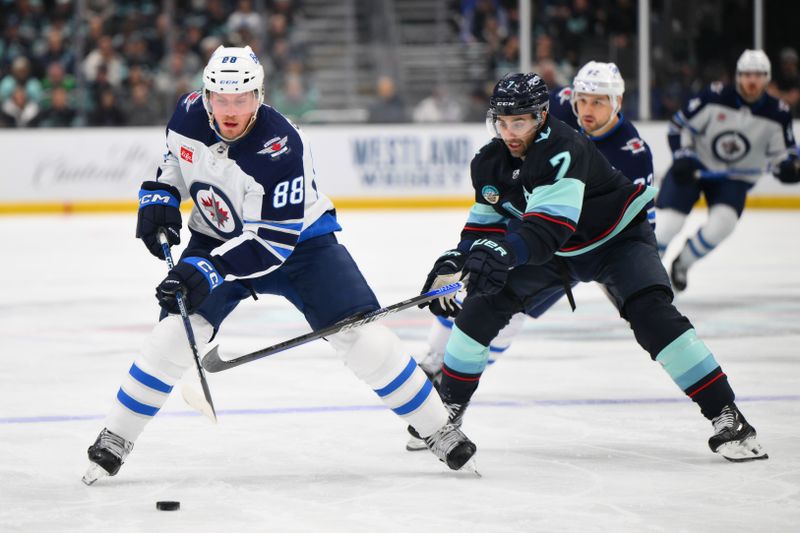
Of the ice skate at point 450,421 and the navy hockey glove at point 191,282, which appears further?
the ice skate at point 450,421

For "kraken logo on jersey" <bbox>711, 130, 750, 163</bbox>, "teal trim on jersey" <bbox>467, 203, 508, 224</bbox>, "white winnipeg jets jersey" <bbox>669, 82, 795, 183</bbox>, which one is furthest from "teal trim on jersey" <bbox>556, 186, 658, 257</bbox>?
"kraken logo on jersey" <bbox>711, 130, 750, 163</bbox>

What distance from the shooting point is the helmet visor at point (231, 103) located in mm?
3096

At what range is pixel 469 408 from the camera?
4082 millimetres

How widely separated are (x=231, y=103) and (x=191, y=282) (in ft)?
1.37

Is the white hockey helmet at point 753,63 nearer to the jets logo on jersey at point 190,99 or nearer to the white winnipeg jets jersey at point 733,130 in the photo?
the white winnipeg jets jersey at point 733,130

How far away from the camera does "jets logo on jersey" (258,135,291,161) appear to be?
10.2ft

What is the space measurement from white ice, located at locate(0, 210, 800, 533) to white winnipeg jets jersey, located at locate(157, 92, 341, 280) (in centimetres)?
54

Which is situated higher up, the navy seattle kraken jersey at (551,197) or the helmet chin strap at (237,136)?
the helmet chin strap at (237,136)

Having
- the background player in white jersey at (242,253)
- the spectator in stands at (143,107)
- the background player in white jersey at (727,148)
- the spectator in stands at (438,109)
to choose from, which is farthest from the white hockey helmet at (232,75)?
the spectator in stands at (438,109)

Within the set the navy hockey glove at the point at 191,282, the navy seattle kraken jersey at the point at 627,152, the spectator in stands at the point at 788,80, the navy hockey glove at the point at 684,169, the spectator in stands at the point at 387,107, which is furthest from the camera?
the spectator in stands at the point at 788,80

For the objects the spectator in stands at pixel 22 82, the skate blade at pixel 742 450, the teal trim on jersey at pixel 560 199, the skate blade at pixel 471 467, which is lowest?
the spectator in stands at pixel 22 82

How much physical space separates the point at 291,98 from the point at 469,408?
7.85 m

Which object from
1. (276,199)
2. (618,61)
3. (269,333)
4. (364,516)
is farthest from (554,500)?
(618,61)

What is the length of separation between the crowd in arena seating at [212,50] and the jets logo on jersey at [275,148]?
8399 millimetres
